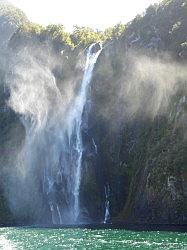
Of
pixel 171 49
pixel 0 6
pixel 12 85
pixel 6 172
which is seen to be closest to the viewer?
pixel 171 49

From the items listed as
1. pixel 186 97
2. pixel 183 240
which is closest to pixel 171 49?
pixel 186 97

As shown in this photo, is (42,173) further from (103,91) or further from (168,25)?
(168,25)

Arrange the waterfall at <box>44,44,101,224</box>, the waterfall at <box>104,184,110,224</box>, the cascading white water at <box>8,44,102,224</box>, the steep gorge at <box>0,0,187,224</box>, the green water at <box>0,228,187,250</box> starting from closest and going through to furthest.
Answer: the green water at <box>0,228,187,250</box> < the steep gorge at <box>0,0,187,224</box> < the waterfall at <box>104,184,110,224</box> < the waterfall at <box>44,44,101,224</box> < the cascading white water at <box>8,44,102,224</box>

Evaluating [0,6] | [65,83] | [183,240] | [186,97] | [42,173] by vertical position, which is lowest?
[183,240]

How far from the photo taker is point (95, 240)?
51062 mm

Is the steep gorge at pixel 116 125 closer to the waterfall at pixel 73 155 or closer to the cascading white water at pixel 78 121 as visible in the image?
the waterfall at pixel 73 155

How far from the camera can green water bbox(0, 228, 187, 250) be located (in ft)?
152

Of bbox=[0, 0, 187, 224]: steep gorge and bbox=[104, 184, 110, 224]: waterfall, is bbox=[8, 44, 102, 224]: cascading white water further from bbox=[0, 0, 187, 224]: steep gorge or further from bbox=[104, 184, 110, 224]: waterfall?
bbox=[104, 184, 110, 224]: waterfall

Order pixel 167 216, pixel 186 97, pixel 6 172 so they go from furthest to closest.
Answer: pixel 6 172 < pixel 186 97 < pixel 167 216

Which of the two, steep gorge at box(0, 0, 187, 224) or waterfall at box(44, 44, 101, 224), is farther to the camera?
waterfall at box(44, 44, 101, 224)

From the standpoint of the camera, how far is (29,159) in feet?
300

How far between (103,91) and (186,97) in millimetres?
18801

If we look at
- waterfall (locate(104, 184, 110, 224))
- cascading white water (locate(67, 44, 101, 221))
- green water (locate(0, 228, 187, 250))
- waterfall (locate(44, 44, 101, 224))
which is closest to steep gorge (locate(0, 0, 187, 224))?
waterfall (locate(104, 184, 110, 224))

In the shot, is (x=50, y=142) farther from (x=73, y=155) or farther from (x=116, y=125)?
(x=116, y=125)
